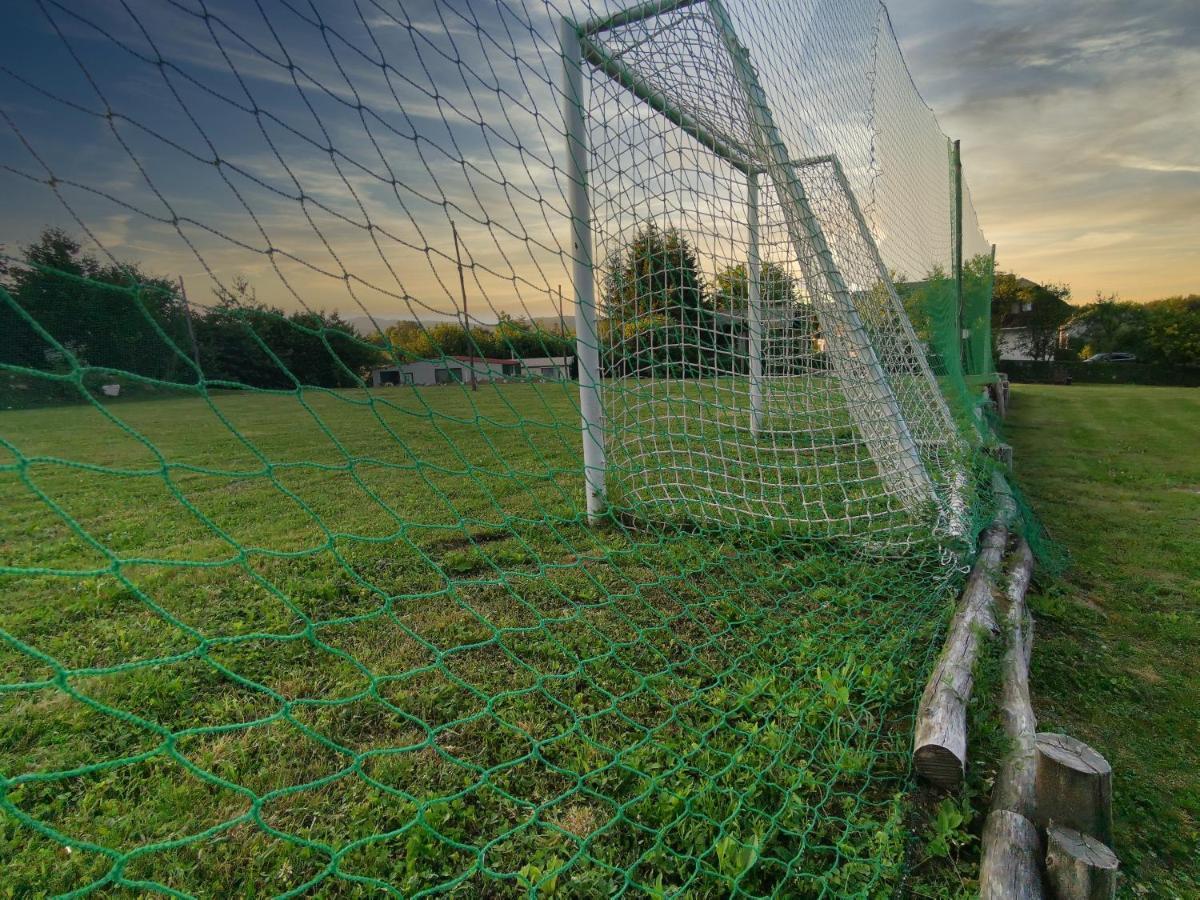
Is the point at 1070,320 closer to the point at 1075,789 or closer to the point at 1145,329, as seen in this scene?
the point at 1145,329

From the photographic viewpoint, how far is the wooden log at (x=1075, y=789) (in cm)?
120

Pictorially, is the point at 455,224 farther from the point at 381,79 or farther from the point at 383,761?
the point at 383,761

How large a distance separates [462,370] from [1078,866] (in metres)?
2.34

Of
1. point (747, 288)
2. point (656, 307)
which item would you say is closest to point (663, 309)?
point (656, 307)

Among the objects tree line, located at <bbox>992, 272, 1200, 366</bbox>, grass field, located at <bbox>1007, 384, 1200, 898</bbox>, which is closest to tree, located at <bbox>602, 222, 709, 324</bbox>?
grass field, located at <bbox>1007, 384, 1200, 898</bbox>

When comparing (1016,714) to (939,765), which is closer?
(939,765)

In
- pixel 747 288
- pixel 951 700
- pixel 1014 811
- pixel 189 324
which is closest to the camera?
pixel 1014 811

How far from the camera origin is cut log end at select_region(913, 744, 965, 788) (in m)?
1.58

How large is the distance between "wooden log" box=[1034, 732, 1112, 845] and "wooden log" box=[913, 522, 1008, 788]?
11.8 inches

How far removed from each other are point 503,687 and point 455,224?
1644 millimetres

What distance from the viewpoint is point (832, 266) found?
3336mm

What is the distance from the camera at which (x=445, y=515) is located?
387 centimetres

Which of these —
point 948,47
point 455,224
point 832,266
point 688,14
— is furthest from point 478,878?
point 948,47

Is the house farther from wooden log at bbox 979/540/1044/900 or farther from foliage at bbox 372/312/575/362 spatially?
wooden log at bbox 979/540/1044/900
